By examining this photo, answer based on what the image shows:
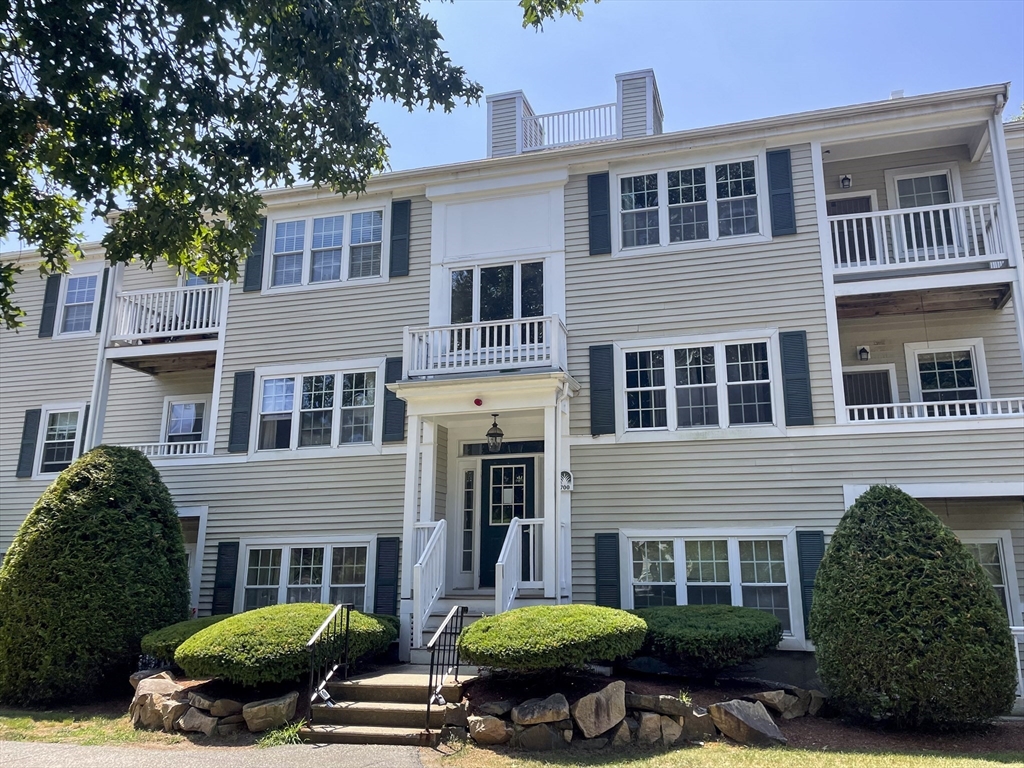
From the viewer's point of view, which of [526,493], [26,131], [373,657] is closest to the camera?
[26,131]

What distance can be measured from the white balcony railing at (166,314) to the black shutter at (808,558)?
10.8 meters

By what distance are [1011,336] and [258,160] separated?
36.6ft

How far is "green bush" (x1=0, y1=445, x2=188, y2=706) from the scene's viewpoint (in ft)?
36.4

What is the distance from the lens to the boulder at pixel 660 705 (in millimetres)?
8719

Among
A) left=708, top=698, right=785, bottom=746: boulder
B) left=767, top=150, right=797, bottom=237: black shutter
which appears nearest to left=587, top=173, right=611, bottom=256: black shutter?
left=767, top=150, right=797, bottom=237: black shutter

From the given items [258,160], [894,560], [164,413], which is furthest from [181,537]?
[894,560]

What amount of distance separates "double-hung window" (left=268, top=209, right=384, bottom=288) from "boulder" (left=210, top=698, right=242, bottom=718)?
7773 mm

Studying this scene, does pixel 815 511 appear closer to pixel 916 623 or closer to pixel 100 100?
pixel 916 623

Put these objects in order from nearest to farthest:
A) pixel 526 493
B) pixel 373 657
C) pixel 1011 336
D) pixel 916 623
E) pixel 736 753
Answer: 1. pixel 736 753
2. pixel 916 623
3. pixel 373 657
4. pixel 1011 336
5. pixel 526 493

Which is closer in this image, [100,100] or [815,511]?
[100,100]

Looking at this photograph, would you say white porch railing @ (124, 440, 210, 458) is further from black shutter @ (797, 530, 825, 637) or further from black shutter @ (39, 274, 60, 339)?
black shutter @ (797, 530, 825, 637)

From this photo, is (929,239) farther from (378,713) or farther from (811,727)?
(378,713)

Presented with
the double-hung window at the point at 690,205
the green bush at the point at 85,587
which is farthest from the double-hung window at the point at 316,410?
the double-hung window at the point at 690,205

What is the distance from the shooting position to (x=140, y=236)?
8.65m
